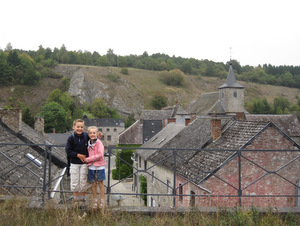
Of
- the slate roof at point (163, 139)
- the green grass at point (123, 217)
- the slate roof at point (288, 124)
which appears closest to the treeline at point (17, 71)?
the slate roof at point (288, 124)

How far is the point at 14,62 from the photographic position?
11088 centimetres

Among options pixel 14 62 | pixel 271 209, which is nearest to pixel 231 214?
pixel 271 209

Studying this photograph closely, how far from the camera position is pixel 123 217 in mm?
5023

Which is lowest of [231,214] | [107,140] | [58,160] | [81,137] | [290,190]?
[107,140]

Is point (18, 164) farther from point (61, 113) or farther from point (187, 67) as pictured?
point (187, 67)

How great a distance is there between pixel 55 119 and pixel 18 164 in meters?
61.7

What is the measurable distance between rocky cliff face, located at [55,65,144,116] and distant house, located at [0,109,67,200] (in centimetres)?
8765

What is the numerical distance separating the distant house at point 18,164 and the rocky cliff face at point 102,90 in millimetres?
87650

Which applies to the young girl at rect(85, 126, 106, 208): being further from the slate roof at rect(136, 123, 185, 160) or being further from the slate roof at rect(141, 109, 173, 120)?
the slate roof at rect(141, 109, 173, 120)

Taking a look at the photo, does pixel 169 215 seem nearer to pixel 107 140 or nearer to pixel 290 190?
pixel 290 190

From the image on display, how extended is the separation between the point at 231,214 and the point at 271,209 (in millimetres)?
811

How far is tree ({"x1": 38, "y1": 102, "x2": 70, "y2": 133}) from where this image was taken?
6650 cm

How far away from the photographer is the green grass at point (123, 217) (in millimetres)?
4637

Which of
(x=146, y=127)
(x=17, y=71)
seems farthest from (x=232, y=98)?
(x=17, y=71)
